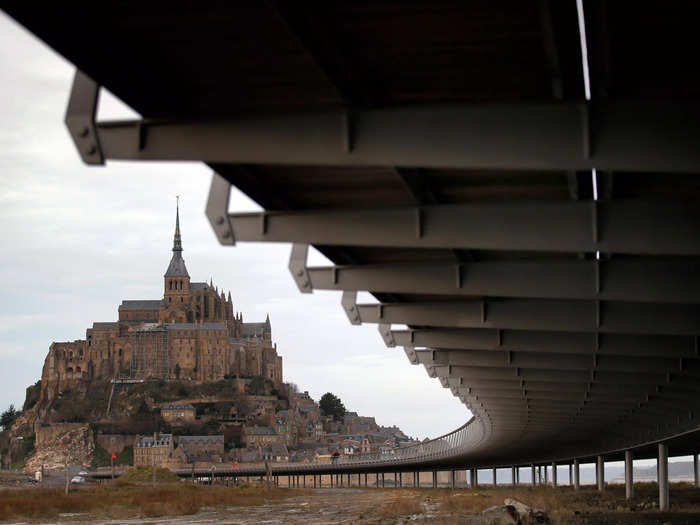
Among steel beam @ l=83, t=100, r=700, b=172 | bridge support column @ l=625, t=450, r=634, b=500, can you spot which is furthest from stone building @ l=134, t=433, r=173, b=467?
steel beam @ l=83, t=100, r=700, b=172

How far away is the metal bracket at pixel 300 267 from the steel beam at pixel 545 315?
146 inches

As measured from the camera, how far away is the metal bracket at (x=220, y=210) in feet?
41.5

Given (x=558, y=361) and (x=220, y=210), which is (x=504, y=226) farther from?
(x=558, y=361)

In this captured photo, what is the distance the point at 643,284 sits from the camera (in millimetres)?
15656

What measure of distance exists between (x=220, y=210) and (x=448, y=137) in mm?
4467

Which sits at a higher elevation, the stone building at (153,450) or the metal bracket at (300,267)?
the metal bracket at (300,267)

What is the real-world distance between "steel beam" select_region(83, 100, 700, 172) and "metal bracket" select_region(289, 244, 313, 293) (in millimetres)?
7360

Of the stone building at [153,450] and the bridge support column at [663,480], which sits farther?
the stone building at [153,450]

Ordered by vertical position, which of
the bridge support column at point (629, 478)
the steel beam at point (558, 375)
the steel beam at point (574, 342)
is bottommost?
the bridge support column at point (629, 478)

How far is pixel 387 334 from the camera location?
23.9 m

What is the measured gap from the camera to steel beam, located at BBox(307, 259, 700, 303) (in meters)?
15.4

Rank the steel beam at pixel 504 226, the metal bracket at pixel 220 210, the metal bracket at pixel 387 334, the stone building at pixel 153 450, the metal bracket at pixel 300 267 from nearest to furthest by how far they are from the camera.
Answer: the steel beam at pixel 504 226, the metal bracket at pixel 220 210, the metal bracket at pixel 300 267, the metal bracket at pixel 387 334, the stone building at pixel 153 450

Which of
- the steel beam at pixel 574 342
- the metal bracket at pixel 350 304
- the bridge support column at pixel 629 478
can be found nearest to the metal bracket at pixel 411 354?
the steel beam at pixel 574 342

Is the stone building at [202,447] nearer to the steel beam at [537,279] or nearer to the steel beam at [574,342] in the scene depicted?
the steel beam at [574,342]
